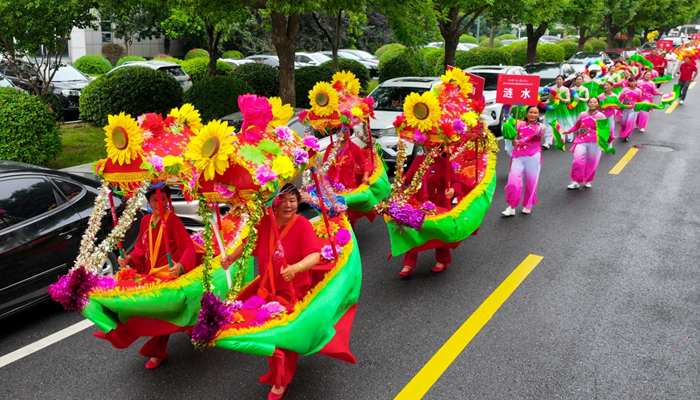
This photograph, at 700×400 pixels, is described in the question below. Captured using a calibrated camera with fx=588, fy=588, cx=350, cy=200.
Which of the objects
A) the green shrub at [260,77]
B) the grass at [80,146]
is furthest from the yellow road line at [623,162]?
the grass at [80,146]

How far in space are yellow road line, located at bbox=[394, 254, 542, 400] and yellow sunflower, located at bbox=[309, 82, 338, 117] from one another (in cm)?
309

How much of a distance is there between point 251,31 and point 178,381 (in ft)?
112

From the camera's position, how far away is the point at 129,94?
13219mm

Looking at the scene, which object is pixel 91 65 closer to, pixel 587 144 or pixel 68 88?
pixel 68 88

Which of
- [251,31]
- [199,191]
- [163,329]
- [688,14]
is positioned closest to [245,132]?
[199,191]

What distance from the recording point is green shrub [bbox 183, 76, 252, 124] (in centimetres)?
1370

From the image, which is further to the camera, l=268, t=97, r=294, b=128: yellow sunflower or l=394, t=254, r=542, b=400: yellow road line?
l=394, t=254, r=542, b=400: yellow road line

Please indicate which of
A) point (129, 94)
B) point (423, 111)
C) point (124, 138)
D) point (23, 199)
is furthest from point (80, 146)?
point (124, 138)

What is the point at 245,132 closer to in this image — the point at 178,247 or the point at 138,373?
the point at 178,247

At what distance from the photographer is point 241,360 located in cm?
516

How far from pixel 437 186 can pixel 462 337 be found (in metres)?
2.07

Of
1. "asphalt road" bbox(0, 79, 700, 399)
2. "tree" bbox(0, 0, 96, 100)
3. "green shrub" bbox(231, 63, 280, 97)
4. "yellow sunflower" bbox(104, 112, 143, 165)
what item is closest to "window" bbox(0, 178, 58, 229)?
"asphalt road" bbox(0, 79, 700, 399)

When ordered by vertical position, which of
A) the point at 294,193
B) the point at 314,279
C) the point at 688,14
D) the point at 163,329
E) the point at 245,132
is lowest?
the point at 163,329

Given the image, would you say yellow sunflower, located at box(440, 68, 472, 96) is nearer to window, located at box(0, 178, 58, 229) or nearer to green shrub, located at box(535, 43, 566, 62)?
window, located at box(0, 178, 58, 229)
